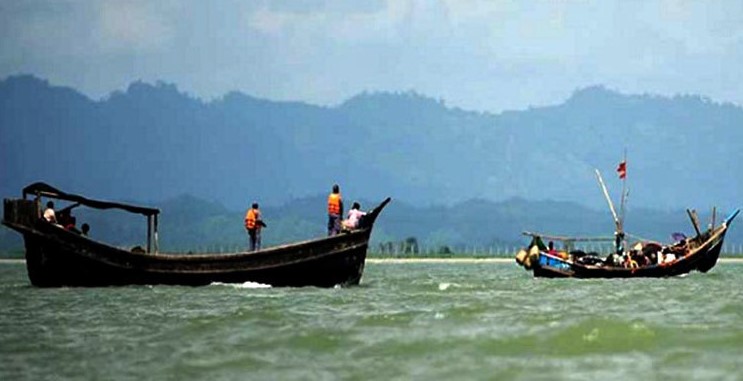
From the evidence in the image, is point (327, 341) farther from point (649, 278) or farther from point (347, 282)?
point (649, 278)

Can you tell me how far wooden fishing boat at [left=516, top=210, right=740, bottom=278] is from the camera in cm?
5584

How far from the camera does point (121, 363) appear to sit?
2080 cm

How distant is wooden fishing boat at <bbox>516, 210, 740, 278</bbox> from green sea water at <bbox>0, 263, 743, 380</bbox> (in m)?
18.5

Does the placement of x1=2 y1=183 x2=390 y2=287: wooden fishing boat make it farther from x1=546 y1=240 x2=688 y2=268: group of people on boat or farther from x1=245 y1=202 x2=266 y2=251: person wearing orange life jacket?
x1=546 y1=240 x2=688 y2=268: group of people on boat

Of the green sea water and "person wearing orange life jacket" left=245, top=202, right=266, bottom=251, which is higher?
"person wearing orange life jacket" left=245, top=202, right=266, bottom=251

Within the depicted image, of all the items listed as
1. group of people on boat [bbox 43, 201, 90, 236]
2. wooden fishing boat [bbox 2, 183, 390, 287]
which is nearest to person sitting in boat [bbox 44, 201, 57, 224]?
group of people on boat [bbox 43, 201, 90, 236]

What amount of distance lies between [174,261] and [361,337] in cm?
1601

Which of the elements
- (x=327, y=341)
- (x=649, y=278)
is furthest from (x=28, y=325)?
(x=649, y=278)

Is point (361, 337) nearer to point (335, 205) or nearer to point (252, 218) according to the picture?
point (335, 205)

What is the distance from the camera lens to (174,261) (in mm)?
39406

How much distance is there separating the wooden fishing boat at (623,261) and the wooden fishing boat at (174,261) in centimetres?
1774

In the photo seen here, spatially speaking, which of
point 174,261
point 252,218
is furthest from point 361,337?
point 252,218

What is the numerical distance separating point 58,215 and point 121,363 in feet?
70.5

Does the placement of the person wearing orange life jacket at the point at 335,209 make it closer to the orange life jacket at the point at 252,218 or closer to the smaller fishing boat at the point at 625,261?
the orange life jacket at the point at 252,218
